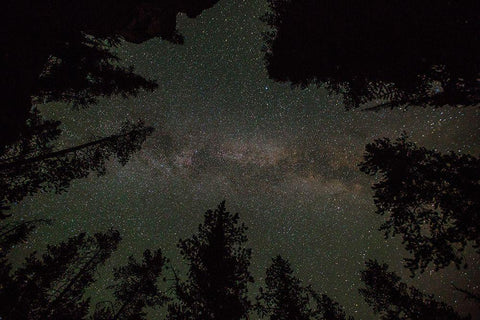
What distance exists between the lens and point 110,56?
738 cm

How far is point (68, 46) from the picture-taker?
6547 mm

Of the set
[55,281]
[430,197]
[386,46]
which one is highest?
[386,46]

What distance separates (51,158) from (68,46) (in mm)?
3935

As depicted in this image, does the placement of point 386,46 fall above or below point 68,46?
above

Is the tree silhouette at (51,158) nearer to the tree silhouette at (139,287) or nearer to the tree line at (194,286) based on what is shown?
the tree line at (194,286)

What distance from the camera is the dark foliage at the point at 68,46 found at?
12.2ft

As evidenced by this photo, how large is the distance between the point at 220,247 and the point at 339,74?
874 centimetres

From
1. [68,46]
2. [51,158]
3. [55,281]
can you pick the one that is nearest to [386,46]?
[68,46]

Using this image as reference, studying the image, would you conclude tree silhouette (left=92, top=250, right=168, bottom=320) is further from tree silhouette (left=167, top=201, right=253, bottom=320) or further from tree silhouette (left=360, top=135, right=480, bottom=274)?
tree silhouette (left=360, top=135, right=480, bottom=274)

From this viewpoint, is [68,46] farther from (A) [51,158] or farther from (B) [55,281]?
(B) [55,281]

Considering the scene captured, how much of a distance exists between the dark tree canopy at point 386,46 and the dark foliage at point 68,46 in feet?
17.9

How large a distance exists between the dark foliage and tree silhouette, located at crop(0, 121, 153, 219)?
5.50ft

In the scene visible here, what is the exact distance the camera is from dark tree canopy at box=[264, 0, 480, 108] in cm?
446

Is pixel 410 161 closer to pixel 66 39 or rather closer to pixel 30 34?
pixel 30 34
